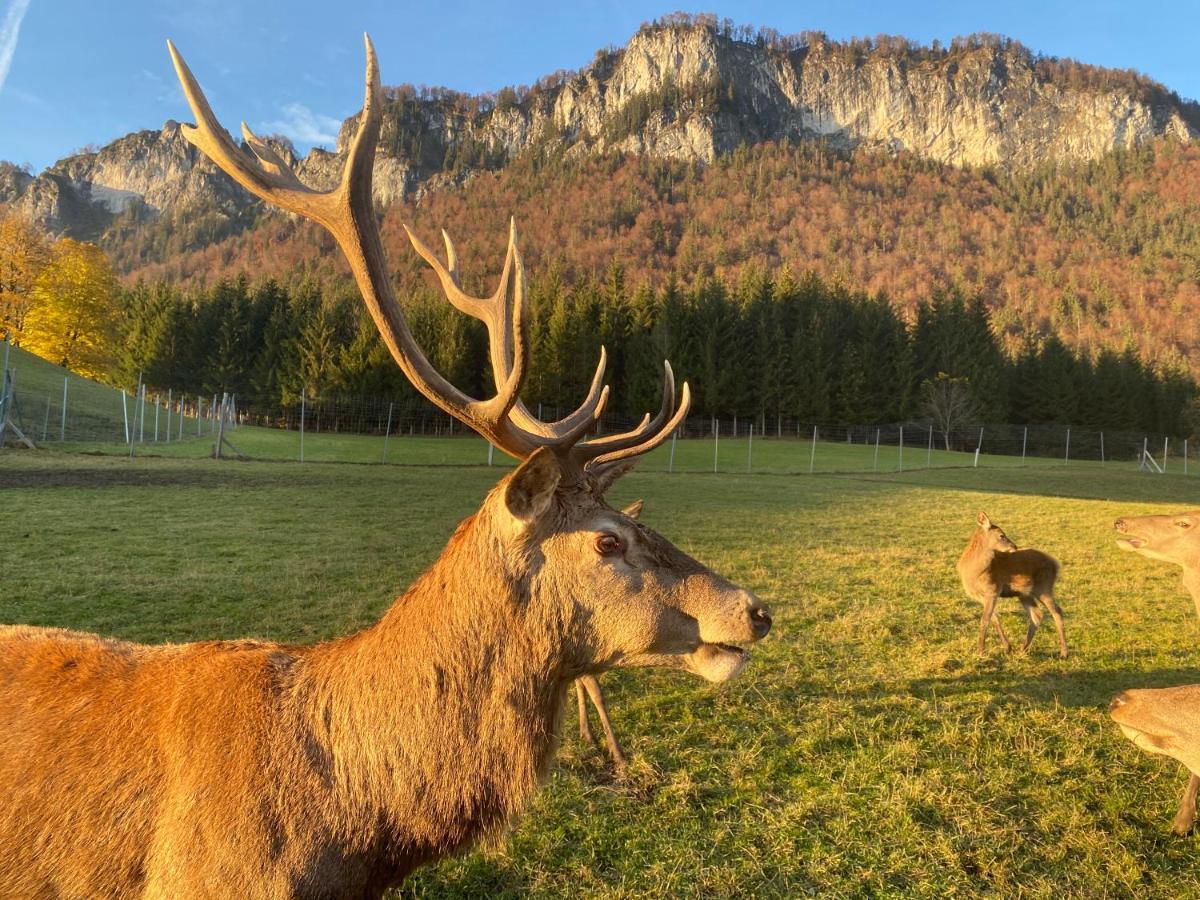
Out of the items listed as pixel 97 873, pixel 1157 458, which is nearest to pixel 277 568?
pixel 97 873

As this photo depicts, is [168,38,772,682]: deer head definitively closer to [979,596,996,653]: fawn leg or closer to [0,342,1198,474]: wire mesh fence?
[979,596,996,653]: fawn leg

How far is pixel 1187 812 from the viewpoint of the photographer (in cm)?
383

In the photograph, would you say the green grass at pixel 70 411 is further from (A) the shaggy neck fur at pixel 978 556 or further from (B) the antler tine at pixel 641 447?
(A) the shaggy neck fur at pixel 978 556

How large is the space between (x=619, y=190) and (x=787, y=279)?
9295 centimetres

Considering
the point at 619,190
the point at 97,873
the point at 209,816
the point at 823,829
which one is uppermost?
the point at 619,190

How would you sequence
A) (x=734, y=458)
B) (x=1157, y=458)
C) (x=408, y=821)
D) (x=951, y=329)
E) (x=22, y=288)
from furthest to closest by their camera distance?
(x=951, y=329)
(x=1157, y=458)
(x=22, y=288)
(x=734, y=458)
(x=408, y=821)

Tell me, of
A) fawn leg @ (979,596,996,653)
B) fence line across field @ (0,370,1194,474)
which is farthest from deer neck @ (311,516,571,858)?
fence line across field @ (0,370,1194,474)

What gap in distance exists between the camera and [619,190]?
14475cm

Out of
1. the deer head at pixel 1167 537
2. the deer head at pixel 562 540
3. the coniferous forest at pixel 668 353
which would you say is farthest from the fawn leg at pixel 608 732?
the coniferous forest at pixel 668 353

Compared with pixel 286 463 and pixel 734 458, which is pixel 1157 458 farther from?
pixel 286 463

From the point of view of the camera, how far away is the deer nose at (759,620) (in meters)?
2.27

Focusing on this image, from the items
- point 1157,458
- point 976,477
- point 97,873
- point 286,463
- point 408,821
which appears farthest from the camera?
point 1157,458

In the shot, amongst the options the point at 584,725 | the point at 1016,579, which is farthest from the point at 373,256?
the point at 1016,579

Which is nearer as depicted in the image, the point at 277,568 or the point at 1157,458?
the point at 277,568
